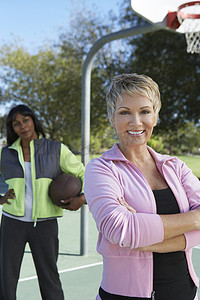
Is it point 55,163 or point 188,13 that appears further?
point 188,13

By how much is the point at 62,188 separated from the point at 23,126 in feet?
1.95

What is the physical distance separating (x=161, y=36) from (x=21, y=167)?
583 inches

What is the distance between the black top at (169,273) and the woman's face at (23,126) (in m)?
1.69

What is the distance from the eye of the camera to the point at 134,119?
158 cm

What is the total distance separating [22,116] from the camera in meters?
3.02

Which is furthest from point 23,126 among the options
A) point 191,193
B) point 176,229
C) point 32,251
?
point 176,229

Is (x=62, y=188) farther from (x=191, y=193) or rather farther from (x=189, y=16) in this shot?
(x=189, y=16)

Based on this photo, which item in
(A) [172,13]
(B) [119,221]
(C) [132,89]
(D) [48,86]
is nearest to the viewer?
(B) [119,221]

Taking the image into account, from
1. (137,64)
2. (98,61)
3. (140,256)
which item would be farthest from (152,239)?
(98,61)

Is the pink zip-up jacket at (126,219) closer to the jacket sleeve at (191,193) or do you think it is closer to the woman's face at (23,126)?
the jacket sleeve at (191,193)

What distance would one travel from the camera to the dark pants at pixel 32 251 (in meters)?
2.85

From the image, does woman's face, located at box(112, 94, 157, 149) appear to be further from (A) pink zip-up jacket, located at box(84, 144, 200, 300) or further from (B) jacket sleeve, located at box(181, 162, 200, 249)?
(B) jacket sleeve, located at box(181, 162, 200, 249)

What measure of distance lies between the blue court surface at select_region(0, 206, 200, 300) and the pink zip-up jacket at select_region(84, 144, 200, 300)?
2332 mm

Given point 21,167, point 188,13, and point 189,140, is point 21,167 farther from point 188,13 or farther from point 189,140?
point 189,140
